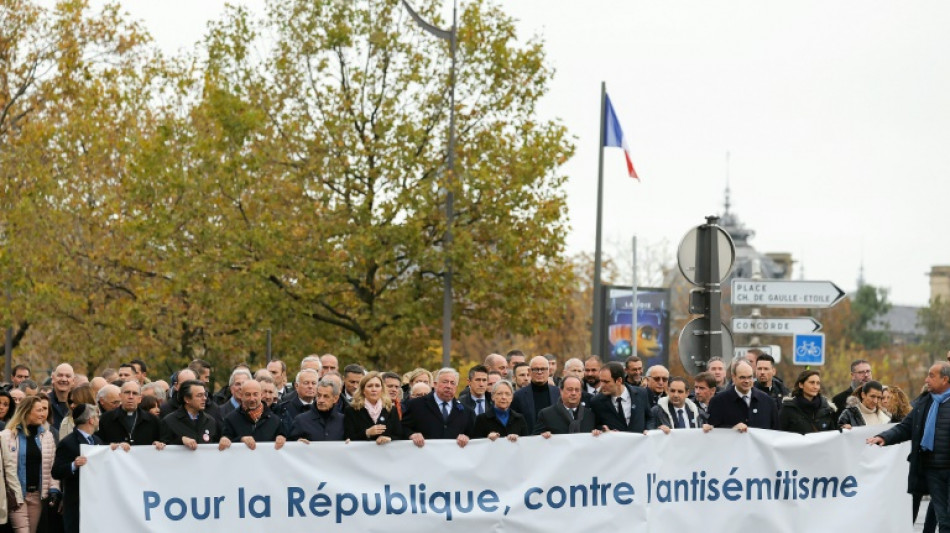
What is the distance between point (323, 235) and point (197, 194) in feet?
9.26

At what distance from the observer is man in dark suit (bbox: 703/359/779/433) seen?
47.6 feet

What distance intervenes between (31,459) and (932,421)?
24.4 ft

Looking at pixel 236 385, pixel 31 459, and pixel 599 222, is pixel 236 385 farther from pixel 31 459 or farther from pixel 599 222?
pixel 599 222

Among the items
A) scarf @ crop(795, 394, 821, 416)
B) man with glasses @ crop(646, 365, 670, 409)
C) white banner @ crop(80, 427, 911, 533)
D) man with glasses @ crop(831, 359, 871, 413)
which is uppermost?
man with glasses @ crop(831, 359, 871, 413)

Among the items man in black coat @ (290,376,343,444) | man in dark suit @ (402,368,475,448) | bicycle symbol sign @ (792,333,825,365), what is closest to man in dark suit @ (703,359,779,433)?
man in dark suit @ (402,368,475,448)

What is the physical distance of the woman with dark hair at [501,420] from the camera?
45.0 ft

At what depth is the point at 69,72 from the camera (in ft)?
124

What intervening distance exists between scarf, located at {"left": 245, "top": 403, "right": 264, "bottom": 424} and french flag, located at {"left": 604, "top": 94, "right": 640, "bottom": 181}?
15704 millimetres

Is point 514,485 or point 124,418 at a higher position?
point 124,418

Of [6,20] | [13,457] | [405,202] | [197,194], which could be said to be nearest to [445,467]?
[13,457]

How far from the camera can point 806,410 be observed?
598 inches

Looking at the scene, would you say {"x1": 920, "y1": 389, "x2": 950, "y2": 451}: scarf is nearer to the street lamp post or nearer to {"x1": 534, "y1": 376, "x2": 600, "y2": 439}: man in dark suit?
{"x1": 534, "y1": 376, "x2": 600, "y2": 439}: man in dark suit

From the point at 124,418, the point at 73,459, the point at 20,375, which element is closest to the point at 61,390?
the point at 20,375

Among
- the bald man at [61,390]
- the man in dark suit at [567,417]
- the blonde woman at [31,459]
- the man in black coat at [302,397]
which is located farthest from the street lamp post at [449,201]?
the blonde woman at [31,459]
